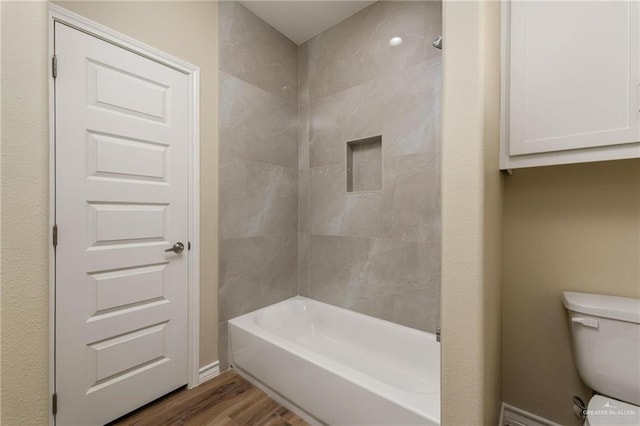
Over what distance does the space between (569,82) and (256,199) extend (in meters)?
1.98

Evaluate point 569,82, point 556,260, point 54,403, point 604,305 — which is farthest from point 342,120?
point 54,403

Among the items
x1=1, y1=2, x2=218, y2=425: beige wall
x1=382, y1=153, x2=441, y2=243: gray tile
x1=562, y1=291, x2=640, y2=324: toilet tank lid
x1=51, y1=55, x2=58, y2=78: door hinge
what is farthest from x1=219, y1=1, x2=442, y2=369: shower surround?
x1=1, y1=2, x2=218, y2=425: beige wall

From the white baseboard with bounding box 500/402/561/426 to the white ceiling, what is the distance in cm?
287

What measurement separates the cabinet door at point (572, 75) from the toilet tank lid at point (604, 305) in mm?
671

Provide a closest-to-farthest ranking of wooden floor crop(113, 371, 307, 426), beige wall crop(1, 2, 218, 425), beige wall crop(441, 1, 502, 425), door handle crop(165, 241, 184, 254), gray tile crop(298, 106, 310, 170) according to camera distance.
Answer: beige wall crop(1, 2, 218, 425) → beige wall crop(441, 1, 502, 425) → wooden floor crop(113, 371, 307, 426) → door handle crop(165, 241, 184, 254) → gray tile crop(298, 106, 310, 170)

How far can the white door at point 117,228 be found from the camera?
4.54 feet

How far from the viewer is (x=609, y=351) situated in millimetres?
1134

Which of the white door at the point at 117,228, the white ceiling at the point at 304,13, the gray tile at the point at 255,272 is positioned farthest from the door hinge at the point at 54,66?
the white ceiling at the point at 304,13

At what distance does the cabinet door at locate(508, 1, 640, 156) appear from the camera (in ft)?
3.40

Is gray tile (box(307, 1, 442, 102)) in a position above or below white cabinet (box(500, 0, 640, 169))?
above

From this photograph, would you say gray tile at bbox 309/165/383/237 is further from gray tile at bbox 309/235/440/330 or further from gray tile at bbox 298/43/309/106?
Answer: gray tile at bbox 298/43/309/106

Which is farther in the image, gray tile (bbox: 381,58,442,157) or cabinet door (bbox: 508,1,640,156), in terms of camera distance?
gray tile (bbox: 381,58,442,157)

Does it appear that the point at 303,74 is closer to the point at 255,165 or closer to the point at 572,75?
the point at 255,165

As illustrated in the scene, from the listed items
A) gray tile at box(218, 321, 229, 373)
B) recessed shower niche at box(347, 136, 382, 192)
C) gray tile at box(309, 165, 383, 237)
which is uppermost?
recessed shower niche at box(347, 136, 382, 192)
